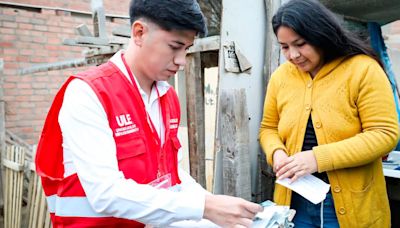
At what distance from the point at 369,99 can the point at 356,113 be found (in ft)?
0.27

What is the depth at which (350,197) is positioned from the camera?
154 centimetres

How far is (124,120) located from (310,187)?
86cm

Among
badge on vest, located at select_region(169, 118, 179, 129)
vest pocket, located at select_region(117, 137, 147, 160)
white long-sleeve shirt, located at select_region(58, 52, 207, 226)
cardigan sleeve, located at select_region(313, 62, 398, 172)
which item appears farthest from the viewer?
cardigan sleeve, located at select_region(313, 62, 398, 172)

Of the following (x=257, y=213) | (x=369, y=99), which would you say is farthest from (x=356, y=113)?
(x=257, y=213)

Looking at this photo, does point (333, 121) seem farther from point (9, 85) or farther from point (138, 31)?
point (9, 85)

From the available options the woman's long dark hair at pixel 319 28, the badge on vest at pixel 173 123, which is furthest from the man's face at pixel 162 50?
the woman's long dark hair at pixel 319 28

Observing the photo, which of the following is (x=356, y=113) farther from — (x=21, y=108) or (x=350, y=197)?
(x=21, y=108)

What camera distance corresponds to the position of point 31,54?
532 centimetres

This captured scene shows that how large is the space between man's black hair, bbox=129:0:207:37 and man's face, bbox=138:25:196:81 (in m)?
0.02

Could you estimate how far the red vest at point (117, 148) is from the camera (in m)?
1.12

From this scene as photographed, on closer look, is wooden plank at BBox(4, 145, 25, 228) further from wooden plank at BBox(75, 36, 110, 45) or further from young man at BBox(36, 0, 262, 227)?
young man at BBox(36, 0, 262, 227)

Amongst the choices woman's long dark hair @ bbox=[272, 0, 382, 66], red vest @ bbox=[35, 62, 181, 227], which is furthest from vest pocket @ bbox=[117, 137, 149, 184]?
woman's long dark hair @ bbox=[272, 0, 382, 66]

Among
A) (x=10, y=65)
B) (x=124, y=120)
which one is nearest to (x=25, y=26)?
(x=10, y=65)

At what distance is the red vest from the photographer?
44.1 inches
